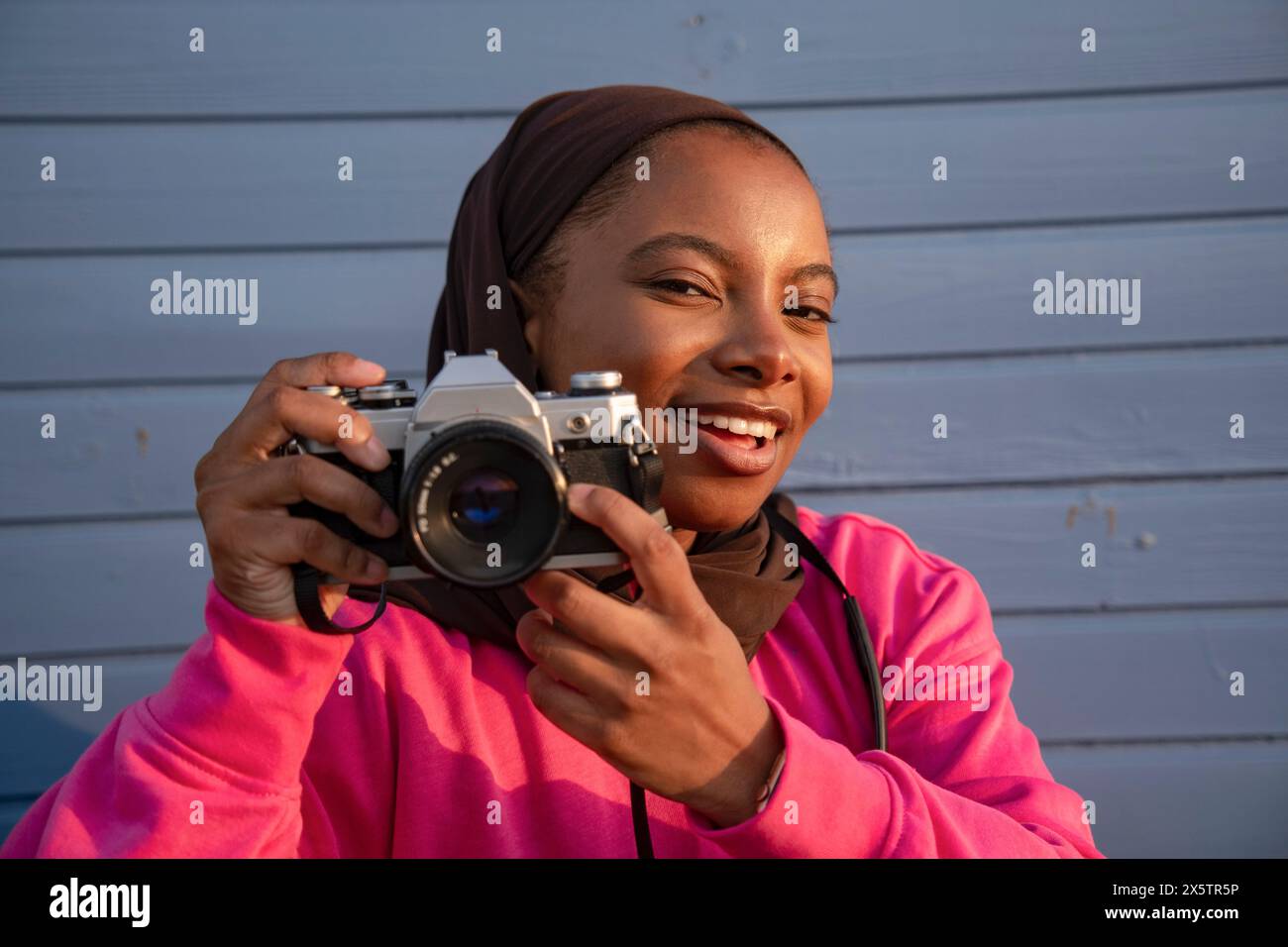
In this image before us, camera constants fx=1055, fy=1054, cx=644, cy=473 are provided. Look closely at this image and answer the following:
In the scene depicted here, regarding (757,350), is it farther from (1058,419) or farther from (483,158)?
(1058,419)

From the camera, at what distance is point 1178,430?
211cm

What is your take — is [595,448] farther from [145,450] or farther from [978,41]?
[978,41]

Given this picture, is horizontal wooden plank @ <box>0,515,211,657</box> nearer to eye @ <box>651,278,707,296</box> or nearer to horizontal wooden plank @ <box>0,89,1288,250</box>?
horizontal wooden plank @ <box>0,89,1288,250</box>

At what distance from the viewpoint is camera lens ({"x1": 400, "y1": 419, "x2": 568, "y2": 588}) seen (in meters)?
0.99

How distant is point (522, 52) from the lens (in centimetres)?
201

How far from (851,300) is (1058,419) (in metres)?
0.48

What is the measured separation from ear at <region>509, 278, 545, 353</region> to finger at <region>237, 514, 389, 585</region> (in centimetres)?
41

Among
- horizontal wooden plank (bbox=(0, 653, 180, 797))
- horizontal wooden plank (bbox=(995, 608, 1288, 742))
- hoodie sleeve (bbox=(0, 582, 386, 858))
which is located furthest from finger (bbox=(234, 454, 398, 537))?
horizontal wooden plank (bbox=(995, 608, 1288, 742))

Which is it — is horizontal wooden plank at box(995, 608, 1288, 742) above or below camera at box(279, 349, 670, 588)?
below
